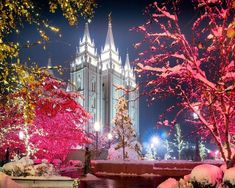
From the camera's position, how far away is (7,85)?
7012mm

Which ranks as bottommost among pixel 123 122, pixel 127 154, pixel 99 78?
pixel 127 154

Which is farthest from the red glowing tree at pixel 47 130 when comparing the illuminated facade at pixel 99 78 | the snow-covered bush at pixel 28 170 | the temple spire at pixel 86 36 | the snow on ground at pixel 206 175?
the temple spire at pixel 86 36

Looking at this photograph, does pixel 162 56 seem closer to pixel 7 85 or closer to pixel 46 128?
pixel 7 85

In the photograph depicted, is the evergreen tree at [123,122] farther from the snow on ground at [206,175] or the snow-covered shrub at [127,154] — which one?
the snow on ground at [206,175]

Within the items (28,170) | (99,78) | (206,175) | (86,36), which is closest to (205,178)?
(206,175)

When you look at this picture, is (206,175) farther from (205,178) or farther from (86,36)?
(86,36)

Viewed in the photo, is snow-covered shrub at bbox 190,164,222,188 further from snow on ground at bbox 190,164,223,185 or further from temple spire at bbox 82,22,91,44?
temple spire at bbox 82,22,91,44

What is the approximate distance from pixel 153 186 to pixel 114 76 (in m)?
97.3

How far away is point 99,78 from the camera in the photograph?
108062mm

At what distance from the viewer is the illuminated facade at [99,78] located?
4013 inches

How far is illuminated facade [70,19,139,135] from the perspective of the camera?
101938 mm

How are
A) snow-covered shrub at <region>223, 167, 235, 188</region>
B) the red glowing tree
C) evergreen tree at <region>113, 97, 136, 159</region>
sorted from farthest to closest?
evergreen tree at <region>113, 97, 136, 159</region>
the red glowing tree
snow-covered shrub at <region>223, 167, 235, 188</region>

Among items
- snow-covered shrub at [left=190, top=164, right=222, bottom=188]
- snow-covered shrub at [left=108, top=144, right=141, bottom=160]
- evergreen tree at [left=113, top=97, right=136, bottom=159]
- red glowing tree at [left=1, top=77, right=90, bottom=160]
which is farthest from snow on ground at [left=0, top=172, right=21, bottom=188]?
evergreen tree at [left=113, top=97, right=136, bottom=159]

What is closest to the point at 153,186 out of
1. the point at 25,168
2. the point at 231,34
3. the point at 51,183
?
the point at 51,183
